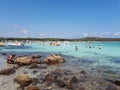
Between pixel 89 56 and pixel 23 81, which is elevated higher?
pixel 23 81

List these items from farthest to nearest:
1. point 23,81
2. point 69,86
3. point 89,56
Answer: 1. point 89,56
2. point 23,81
3. point 69,86

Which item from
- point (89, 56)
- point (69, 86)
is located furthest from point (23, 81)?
point (89, 56)

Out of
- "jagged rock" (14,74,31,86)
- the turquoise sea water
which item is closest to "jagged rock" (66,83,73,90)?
"jagged rock" (14,74,31,86)

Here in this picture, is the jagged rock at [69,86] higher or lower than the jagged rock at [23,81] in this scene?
lower

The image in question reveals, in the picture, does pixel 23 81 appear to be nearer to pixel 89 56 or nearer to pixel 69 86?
pixel 69 86

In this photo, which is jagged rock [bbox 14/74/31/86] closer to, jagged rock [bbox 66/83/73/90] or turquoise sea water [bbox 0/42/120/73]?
jagged rock [bbox 66/83/73/90]

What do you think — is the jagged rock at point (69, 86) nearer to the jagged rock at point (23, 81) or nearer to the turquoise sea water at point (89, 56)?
the jagged rock at point (23, 81)

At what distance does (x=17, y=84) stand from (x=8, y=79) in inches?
93.0

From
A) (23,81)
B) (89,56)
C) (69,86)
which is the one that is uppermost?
(23,81)

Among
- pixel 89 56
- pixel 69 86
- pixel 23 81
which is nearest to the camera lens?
pixel 69 86

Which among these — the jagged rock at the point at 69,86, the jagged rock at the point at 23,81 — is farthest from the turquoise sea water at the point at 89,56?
the jagged rock at the point at 23,81

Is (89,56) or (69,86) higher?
(69,86)

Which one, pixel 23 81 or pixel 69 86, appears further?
pixel 23 81

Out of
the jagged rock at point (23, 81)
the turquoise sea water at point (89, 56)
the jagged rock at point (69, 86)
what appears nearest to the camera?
the jagged rock at point (69, 86)
